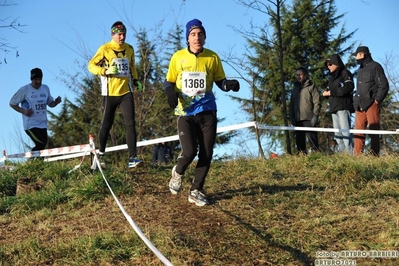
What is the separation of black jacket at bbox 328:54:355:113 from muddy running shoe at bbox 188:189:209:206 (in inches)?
196

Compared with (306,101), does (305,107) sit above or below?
below

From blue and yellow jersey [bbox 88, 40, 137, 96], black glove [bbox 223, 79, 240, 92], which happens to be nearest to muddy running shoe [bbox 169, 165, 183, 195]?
black glove [bbox 223, 79, 240, 92]

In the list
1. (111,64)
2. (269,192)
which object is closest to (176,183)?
(269,192)

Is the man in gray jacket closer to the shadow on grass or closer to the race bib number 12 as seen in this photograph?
the shadow on grass

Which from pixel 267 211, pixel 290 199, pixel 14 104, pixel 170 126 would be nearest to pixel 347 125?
pixel 290 199

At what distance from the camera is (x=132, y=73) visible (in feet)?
26.3

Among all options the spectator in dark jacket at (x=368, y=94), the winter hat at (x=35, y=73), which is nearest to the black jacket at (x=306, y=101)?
the spectator in dark jacket at (x=368, y=94)

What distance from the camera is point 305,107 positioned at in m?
10.5

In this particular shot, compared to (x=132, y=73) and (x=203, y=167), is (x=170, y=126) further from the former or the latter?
(x=203, y=167)

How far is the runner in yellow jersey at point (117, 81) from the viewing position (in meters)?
7.68

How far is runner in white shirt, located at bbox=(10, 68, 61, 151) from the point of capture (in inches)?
384

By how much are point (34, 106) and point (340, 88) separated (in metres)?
5.95

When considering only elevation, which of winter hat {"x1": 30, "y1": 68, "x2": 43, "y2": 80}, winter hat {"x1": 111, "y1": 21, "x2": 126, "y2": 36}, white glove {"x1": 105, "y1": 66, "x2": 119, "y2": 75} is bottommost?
white glove {"x1": 105, "y1": 66, "x2": 119, "y2": 75}

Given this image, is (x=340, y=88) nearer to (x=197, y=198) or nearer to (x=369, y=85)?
(x=369, y=85)
